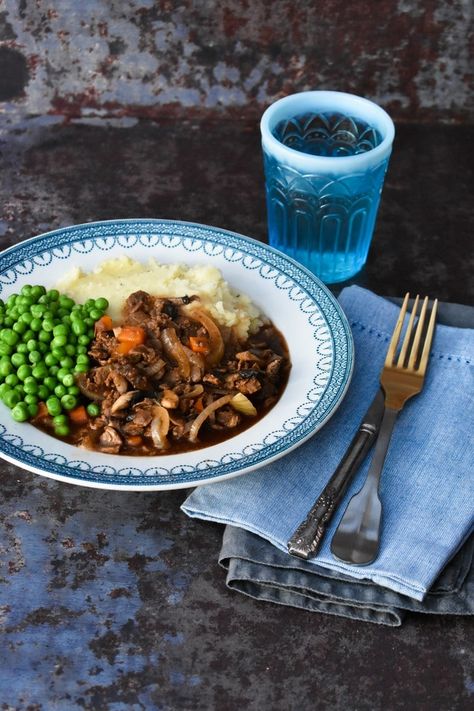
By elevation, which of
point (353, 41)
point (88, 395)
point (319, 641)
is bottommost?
point (319, 641)

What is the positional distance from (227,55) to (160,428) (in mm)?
3430

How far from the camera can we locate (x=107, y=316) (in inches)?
159

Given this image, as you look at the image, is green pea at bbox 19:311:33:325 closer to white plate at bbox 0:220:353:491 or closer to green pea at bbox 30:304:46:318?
green pea at bbox 30:304:46:318

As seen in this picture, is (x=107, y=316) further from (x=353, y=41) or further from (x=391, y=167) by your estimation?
(x=353, y=41)

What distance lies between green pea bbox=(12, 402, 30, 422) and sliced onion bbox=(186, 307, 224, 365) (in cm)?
87

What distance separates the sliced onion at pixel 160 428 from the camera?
11.1ft

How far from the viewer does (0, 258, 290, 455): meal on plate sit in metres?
3.49

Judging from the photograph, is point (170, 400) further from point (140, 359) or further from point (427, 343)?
point (427, 343)

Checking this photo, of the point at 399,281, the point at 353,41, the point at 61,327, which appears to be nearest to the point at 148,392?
the point at 61,327

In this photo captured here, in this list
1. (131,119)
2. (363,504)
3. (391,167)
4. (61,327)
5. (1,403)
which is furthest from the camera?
(131,119)

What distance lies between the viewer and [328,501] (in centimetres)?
323

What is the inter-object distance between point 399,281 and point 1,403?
2323 millimetres

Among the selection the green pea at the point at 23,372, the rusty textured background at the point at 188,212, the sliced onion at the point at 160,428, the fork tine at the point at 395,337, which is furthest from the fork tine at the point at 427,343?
the green pea at the point at 23,372

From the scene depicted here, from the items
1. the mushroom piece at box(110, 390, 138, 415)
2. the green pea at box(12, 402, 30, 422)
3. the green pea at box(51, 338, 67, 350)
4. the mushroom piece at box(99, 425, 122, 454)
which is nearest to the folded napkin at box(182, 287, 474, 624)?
the mushroom piece at box(99, 425, 122, 454)
